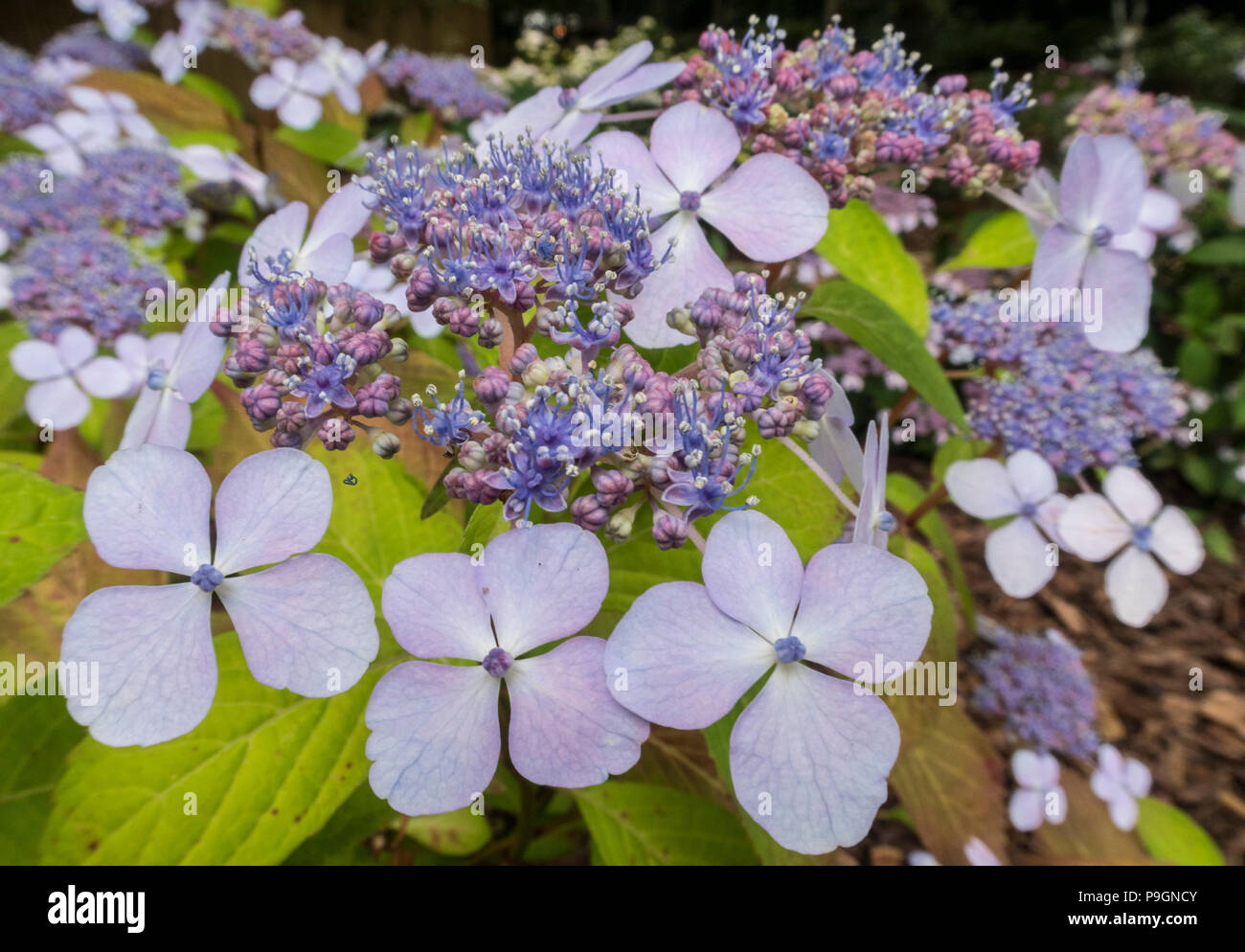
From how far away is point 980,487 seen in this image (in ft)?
3.20

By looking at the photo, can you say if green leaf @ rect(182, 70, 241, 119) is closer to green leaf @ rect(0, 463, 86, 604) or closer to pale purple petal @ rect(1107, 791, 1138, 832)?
green leaf @ rect(0, 463, 86, 604)

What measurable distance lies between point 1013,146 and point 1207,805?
1.65 m

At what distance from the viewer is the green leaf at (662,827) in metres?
0.75

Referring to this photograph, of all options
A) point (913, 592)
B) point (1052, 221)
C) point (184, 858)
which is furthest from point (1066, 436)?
point (184, 858)

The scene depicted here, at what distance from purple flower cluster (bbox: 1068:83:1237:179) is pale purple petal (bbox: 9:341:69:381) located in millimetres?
2005

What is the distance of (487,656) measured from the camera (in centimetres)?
46

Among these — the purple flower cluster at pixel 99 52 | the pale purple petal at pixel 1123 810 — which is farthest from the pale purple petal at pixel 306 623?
the purple flower cluster at pixel 99 52

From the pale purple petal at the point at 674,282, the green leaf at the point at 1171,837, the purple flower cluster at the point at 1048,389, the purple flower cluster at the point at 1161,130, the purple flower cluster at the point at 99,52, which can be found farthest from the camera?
the purple flower cluster at the point at 99,52

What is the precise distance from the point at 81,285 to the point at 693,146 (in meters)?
1.01

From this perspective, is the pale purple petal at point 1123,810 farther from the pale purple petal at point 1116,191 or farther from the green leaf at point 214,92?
the green leaf at point 214,92

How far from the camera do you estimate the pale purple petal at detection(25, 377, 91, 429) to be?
1060 mm

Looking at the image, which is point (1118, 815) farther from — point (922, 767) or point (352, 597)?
point (352, 597)

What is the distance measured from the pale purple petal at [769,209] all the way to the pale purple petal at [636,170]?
0.11ft

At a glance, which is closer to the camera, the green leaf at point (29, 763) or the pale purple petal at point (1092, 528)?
the green leaf at point (29, 763)
